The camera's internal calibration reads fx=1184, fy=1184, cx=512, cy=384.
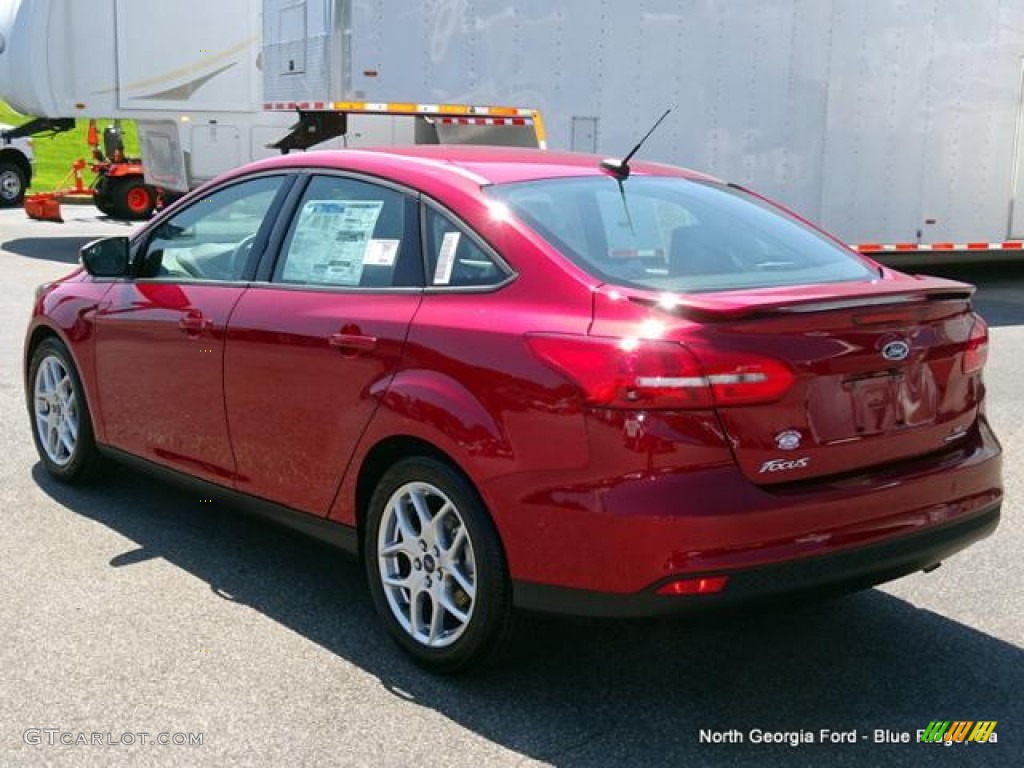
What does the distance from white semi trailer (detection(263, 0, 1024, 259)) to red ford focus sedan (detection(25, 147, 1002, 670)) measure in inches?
287

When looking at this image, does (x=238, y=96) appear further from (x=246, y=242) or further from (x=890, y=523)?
(x=890, y=523)

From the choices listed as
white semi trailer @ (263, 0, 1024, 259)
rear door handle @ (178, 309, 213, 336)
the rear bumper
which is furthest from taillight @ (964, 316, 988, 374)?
white semi trailer @ (263, 0, 1024, 259)

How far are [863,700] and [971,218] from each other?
36.6ft

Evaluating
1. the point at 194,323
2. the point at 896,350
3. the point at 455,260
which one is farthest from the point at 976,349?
the point at 194,323

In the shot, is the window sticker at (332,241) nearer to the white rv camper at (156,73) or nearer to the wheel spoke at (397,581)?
the wheel spoke at (397,581)

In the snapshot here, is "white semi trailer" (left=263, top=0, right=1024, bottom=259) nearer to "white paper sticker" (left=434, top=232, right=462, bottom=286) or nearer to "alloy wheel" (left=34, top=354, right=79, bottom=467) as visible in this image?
"alloy wheel" (left=34, top=354, right=79, bottom=467)

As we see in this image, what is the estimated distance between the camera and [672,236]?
3807 mm

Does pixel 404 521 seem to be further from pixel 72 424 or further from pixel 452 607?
pixel 72 424

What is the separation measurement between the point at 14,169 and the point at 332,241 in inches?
792

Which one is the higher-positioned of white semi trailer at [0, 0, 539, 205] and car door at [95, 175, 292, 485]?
white semi trailer at [0, 0, 539, 205]

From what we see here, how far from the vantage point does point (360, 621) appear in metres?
4.07

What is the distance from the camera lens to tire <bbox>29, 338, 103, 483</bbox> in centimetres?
539

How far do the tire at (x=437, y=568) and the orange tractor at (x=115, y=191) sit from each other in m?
16.7

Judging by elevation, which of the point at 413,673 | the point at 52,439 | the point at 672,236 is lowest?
the point at 413,673
